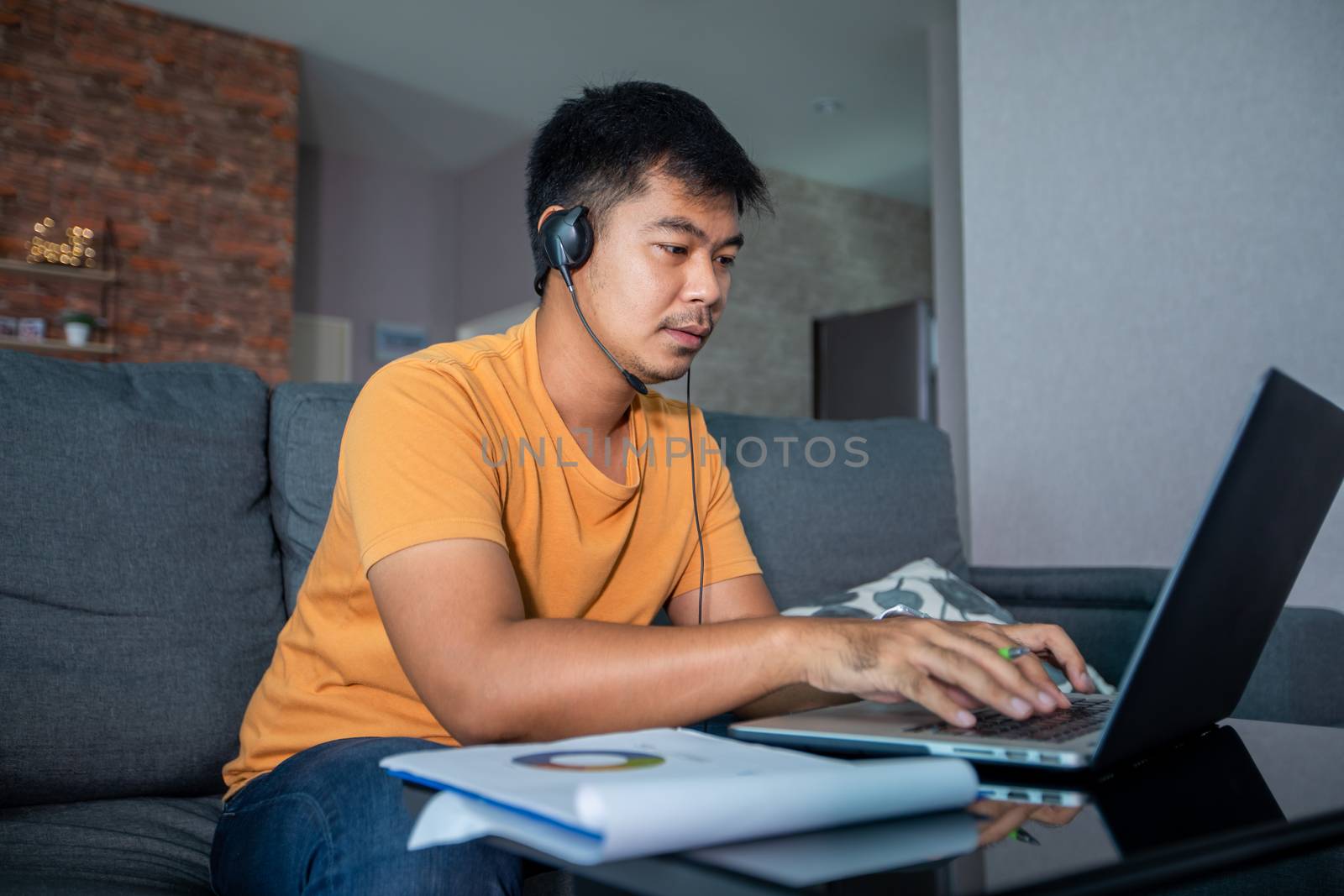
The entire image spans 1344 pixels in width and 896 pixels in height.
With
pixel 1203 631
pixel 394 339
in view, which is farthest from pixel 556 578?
pixel 394 339

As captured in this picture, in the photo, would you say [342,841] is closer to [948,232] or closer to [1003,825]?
[1003,825]

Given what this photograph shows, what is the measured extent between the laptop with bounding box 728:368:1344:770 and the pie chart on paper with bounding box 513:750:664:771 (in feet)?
0.65

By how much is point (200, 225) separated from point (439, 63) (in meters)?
1.46

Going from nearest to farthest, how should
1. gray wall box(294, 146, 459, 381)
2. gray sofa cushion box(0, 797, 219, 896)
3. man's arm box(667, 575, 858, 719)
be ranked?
gray sofa cushion box(0, 797, 219, 896) → man's arm box(667, 575, 858, 719) → gray wall box(294, 146, 459, 381)

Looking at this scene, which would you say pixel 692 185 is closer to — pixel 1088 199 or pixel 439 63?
pixel 1088 199

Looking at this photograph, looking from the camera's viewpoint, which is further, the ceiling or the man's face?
the ceiling

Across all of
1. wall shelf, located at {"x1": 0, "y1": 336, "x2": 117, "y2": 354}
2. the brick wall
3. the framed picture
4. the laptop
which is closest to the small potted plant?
wall shelf, located at {"x1": 0, "y1": 336, "x2": 117, "y2": 354}

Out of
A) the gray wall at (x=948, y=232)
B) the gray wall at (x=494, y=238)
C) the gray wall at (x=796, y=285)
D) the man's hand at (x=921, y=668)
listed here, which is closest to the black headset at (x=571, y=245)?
the man's hand at (x=921, y=668)

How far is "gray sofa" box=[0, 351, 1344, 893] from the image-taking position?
47.4 inches

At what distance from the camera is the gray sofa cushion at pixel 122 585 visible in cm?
124

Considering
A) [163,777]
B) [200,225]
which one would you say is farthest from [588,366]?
[200,225]

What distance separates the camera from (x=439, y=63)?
528cm

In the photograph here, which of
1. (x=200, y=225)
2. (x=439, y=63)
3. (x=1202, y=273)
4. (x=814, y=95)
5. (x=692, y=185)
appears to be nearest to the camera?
(x=692, y=185)

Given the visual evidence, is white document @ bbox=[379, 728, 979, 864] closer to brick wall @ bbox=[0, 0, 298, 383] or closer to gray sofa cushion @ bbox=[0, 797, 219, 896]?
gray sofa cushion @ bbox=[0, 797, 219, 896]
